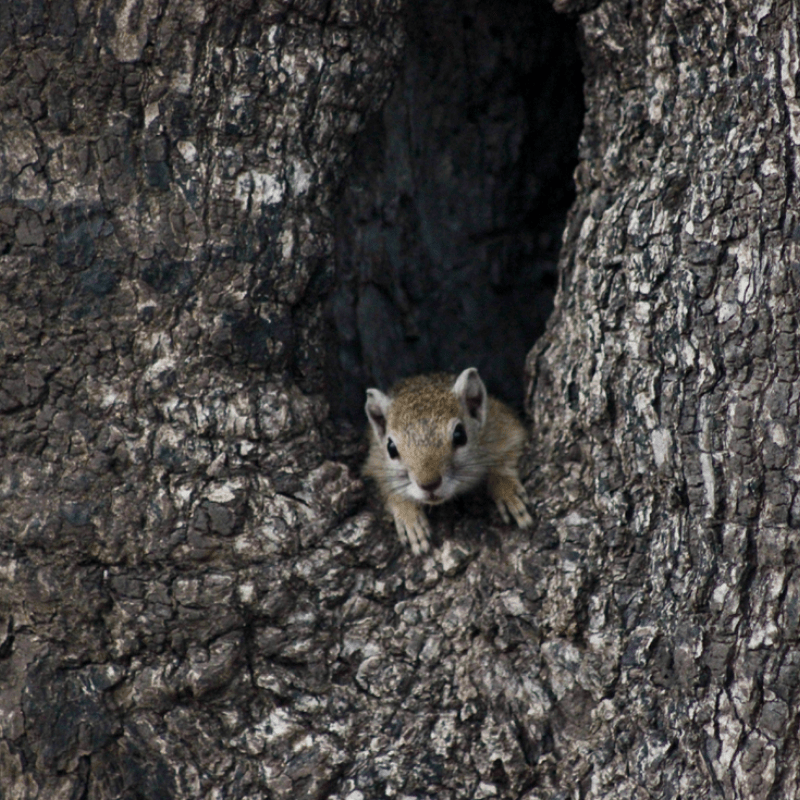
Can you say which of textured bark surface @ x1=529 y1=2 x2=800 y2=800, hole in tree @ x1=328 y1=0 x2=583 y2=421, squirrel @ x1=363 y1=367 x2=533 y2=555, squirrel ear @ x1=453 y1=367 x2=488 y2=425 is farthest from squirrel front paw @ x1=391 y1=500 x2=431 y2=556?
squirrel ear @ x1=453 y1=367 x2=488 y2=425

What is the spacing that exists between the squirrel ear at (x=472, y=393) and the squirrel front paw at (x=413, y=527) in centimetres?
75

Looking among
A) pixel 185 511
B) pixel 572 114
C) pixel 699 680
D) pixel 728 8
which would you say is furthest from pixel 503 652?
pixel 572 114

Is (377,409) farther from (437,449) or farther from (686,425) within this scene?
(686,425)

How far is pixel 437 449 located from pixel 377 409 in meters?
0.38

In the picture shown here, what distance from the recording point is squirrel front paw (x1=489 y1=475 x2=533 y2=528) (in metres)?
4.01

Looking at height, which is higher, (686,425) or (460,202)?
(460,202)

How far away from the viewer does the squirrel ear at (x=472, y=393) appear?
15.1 feet

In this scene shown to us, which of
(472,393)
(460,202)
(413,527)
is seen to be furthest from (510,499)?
(460,202)

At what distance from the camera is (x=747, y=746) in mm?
3260

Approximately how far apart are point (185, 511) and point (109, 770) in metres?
1.05

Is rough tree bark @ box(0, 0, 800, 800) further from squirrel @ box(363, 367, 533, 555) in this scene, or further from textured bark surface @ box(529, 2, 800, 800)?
squirrel @ box(363, 367, 533, 555)

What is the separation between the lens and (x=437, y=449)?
4.35 metres

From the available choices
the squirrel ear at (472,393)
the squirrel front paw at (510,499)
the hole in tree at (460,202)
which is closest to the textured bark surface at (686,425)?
the squirrel front paw at (510,499)

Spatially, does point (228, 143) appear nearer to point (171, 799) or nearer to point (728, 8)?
point (728, 8)
